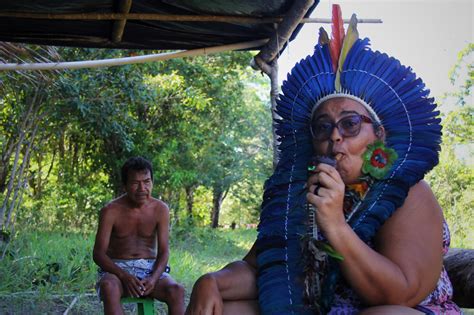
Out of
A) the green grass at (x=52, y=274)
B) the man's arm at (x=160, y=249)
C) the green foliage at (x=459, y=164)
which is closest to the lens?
the man's arm at (x=160, y=249)

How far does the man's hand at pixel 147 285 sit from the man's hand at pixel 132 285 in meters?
0.02

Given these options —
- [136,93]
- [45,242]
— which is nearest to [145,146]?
[136,93]

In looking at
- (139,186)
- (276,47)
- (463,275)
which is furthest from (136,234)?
(463,275)

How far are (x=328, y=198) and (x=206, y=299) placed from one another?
53cm

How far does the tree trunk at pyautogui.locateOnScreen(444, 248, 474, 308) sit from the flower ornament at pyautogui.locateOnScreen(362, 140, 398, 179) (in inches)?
70.3

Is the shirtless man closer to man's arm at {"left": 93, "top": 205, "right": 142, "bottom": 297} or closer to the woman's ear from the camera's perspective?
man's arm at {"left": 93, "top": 205, "right": 142, "bottom": 297}

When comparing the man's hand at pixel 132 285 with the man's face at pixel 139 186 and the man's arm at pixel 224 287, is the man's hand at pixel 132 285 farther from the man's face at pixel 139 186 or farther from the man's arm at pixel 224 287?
the man's arm at pixel 224 287

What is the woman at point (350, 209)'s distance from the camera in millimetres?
1820

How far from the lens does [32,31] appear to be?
13.5 feet

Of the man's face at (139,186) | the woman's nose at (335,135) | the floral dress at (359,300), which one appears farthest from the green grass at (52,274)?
the woman's nose at (335,135)

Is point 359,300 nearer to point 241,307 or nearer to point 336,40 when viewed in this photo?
point 241,307

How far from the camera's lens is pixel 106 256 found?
173 inches

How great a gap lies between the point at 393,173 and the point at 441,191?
895cm

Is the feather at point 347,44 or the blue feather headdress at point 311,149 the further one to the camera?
the feather at point 347,44
